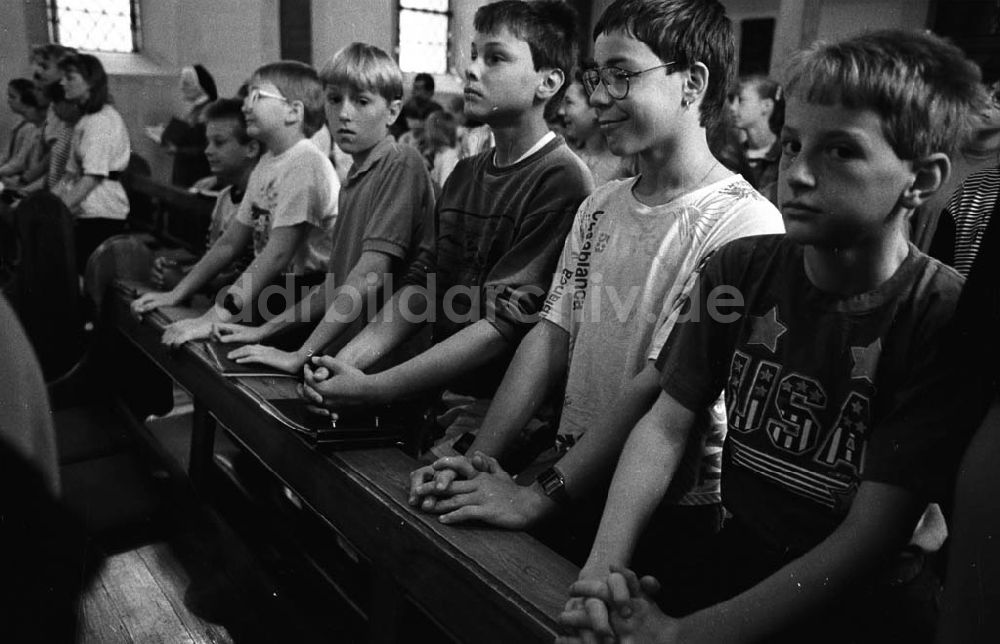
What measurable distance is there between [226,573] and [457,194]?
1086mm

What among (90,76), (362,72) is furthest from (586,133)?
(90,76)

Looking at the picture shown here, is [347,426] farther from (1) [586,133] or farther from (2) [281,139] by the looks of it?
(1) [586,133]

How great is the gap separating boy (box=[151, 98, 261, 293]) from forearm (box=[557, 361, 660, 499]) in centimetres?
204

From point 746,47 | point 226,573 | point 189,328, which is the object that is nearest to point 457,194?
point 189,328

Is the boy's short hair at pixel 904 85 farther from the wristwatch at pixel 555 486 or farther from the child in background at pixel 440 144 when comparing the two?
the child in background at pixel 440 144

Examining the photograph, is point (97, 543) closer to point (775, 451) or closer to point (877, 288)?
point (775, 451)

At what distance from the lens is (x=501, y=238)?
1879mm

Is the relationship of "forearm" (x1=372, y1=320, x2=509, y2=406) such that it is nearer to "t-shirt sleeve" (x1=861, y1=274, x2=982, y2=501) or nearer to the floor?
the floor

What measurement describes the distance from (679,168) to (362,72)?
1.27 metres

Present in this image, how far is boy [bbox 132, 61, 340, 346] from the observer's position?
2.64m

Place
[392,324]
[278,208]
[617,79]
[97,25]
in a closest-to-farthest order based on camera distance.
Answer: [617,79] → [392,324] → [278,208] → [97,25]

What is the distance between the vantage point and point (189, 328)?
235cm

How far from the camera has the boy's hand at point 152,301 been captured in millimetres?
2674

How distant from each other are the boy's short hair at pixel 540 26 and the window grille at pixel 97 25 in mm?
7447
